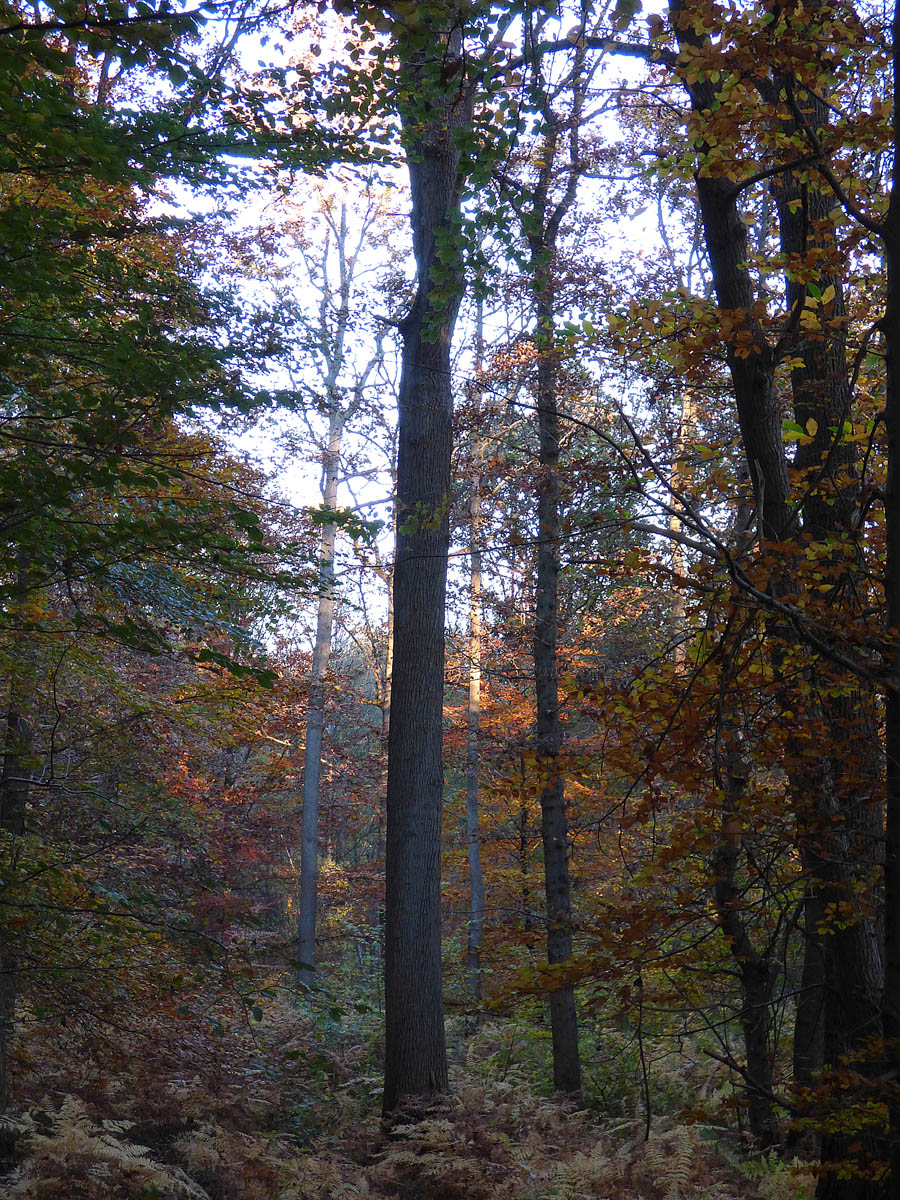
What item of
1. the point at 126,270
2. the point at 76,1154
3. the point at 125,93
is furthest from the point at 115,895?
the point at 125,93

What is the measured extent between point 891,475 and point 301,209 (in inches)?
708

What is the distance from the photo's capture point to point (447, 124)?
20.1 feet

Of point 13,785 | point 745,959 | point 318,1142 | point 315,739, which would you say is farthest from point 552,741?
point 315,739

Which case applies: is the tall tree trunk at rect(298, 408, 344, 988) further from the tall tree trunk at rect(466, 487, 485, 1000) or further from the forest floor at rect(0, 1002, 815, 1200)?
the forest floor at rect(0, 1002, 815, 1200)

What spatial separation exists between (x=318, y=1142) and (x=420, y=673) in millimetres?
3285

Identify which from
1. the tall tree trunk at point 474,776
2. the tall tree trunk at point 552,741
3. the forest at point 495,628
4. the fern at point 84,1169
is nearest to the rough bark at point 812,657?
the forest at point 495,628

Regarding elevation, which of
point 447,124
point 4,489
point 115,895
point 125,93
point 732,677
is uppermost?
point 125,93

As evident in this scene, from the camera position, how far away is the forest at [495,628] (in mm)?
2934

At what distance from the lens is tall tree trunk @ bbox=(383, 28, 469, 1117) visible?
5.68 meters

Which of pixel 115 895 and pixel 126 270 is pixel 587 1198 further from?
pixel 126 270

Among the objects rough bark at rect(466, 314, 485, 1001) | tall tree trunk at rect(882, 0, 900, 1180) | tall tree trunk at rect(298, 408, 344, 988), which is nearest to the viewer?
tall tree trunk at rect(882, 0, 900, 1180)

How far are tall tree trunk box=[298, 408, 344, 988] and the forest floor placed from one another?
7017 mm

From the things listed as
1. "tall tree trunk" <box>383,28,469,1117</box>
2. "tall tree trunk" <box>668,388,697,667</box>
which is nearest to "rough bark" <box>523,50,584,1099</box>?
"tall tree trunk" <box>668,388,697,667</box>

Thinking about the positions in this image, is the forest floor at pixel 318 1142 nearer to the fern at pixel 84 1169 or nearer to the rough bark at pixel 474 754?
the fern at pixel 84 1169
